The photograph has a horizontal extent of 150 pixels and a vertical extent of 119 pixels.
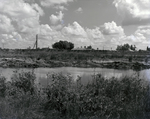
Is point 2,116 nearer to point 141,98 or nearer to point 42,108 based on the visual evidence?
point 42,108

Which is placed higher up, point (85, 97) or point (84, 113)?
point (85, 97)

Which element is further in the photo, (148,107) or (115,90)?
(115,90)

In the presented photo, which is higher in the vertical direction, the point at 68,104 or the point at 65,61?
the point at 68,104

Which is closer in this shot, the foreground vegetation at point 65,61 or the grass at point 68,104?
the grass at point 68,104

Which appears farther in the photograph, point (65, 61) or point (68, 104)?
point (65, 61)

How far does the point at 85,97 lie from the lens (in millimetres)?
5531

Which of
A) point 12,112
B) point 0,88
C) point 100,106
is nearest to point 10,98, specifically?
point 12,112

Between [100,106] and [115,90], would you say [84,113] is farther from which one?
[115,90]

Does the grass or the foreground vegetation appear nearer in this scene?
the grass

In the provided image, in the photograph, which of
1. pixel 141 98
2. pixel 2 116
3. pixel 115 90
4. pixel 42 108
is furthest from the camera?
pixel 115 90

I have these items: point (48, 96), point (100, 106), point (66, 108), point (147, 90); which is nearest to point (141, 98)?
point (147, 90)

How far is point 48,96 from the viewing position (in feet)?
20.1

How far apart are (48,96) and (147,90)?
3.46 meters

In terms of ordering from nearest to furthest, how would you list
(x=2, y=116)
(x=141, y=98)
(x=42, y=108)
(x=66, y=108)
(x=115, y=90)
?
(x=2, y=116) < (x=66, y=108) < (x=42, y=108) < (x=141, y=98) < (x=115, y=90)
